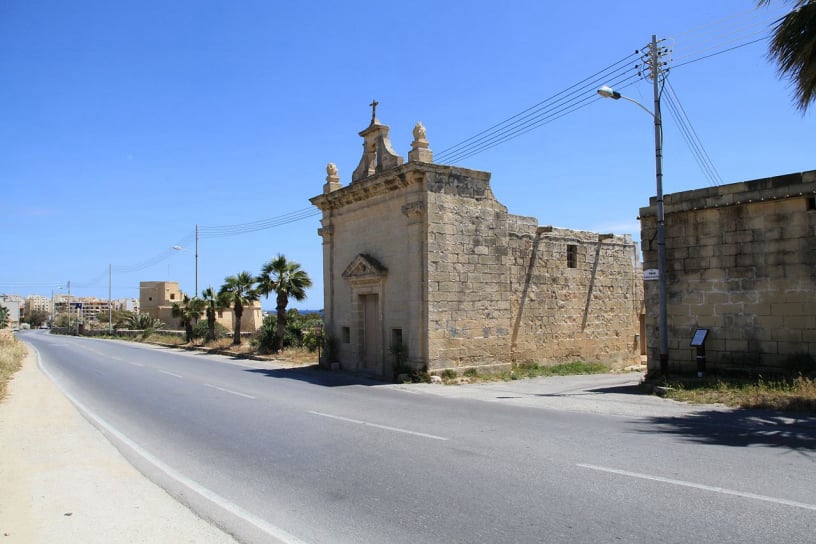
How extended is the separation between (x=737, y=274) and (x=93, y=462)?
1332 cm

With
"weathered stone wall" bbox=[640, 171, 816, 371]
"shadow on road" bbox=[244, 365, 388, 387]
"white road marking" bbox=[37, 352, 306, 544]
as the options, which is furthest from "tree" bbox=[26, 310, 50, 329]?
"weathered stone wall" bbox=[640, 171, 816, 371]

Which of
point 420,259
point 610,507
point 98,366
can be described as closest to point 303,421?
point 610,507

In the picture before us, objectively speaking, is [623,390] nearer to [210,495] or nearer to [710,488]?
[710,488]

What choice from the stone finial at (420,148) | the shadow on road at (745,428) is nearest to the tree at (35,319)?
the stone finial at (420,148)

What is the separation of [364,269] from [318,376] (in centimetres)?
386

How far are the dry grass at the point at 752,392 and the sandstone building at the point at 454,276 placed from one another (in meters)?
6.45

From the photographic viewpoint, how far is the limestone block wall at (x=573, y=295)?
20.0m

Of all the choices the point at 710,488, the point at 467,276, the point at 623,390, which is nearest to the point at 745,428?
the point at 710,488

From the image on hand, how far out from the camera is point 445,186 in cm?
1786

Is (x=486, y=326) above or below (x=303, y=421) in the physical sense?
above

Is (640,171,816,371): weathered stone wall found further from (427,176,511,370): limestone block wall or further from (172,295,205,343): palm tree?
(172,295,205,343): palm tree

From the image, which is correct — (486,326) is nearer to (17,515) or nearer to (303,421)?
(303,421)

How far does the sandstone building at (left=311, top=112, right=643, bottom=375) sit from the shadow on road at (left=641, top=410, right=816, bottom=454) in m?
8.37

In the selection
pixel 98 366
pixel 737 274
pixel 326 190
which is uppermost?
pixel 326 190
